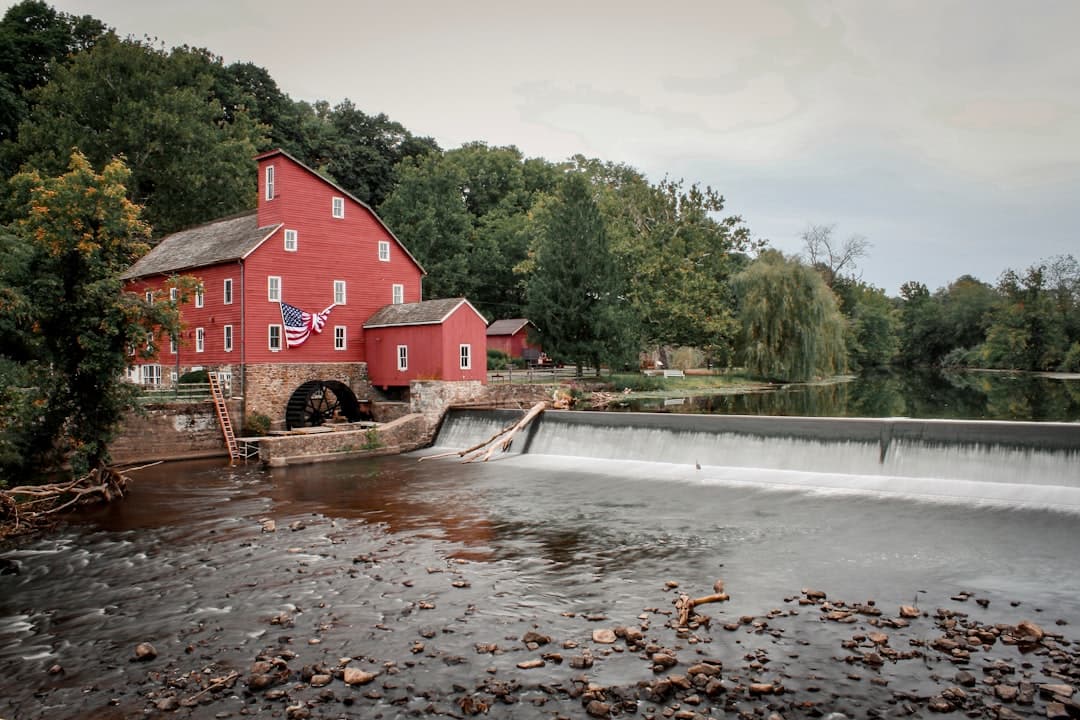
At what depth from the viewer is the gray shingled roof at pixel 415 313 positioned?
28562 mm

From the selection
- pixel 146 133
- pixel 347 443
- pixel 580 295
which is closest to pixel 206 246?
pixel 347 443

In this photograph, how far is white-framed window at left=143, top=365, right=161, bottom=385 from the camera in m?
33.0

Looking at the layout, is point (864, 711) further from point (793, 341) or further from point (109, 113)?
point (109, 113)

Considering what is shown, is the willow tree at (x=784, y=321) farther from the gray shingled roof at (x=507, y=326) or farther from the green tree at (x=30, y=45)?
the green tree at (x=30, y=45)

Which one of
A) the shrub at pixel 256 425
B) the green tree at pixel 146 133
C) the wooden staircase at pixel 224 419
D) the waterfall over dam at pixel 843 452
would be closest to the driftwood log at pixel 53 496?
the wooden staircase at pixel 224 419

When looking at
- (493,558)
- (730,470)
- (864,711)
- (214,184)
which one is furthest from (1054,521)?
(214,184)

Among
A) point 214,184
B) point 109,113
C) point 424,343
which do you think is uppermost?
point 109,113

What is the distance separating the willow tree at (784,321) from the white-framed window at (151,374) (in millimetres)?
34612

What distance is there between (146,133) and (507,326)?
3033cm

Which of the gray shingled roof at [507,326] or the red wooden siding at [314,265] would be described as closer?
the red wooden siding at [314,265]

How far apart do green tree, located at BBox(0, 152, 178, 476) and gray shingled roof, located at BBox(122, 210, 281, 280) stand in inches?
389

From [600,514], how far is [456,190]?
4346cm

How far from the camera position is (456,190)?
55.2m

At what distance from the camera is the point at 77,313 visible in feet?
57.5
